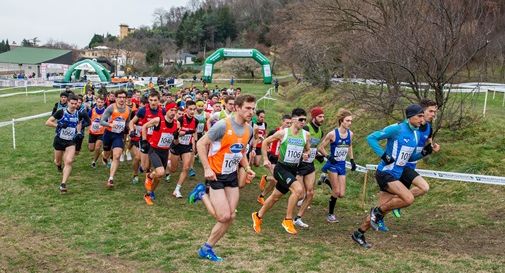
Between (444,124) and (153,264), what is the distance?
1016cm

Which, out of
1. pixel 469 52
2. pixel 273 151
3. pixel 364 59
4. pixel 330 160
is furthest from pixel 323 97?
pixel 330 160

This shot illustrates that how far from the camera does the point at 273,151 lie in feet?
35.4

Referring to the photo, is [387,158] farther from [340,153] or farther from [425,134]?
[340,153]

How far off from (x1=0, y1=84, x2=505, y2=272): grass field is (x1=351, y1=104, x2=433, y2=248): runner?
0.48m

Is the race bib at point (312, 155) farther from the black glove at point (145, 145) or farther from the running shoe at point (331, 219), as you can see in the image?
the black glove at point (145, 145)

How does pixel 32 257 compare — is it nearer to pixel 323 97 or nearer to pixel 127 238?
pixel 127 238

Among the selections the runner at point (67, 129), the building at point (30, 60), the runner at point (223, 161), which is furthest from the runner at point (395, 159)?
the building at point (30, 60)

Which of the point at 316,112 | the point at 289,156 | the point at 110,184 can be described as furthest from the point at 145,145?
the point at 316,112

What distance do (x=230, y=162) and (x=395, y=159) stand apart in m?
2.59

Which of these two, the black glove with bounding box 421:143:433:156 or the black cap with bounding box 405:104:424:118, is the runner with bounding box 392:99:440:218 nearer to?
the black glove with bounding box 421:143:433:156

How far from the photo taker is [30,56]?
89.9 metres

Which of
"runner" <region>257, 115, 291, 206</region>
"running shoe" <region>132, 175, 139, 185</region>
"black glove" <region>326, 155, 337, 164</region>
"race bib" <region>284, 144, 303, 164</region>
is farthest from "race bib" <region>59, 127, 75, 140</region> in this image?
"black glove" <region>326, 155, 337, 164</region>

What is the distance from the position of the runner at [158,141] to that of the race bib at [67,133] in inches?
68.1

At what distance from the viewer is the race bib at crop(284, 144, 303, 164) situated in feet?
26.4
